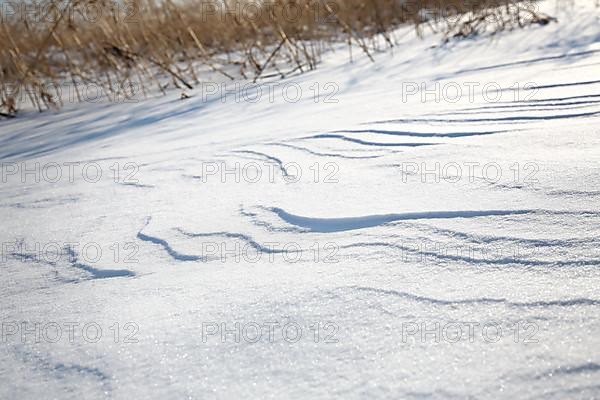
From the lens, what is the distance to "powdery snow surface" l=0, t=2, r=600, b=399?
55cm

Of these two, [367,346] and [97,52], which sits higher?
[97,52]

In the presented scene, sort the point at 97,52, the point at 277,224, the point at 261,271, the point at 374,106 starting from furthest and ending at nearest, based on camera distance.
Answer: the point at 97,52 → the point at 374,106 → the point at 277,224 → the point at 261,271

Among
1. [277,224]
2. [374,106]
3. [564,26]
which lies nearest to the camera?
[277,224]

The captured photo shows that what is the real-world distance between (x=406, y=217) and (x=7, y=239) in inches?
36.3

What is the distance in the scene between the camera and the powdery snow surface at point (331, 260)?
0.55m

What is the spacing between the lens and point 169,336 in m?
0.65

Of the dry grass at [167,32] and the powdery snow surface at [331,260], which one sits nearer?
the powdery snow surface at [331,260]

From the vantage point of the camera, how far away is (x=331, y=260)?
768mm

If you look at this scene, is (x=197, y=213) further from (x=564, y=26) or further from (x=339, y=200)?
(x=564, y=26)

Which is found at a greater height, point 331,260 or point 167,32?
point 167,32

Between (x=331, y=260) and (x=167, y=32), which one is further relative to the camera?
(x=167, y=32)

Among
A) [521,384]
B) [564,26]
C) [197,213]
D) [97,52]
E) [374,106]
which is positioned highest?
[97,52]

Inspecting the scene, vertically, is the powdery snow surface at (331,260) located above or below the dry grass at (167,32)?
below

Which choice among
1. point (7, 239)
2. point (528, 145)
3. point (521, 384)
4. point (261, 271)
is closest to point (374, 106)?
point (528, 145)
